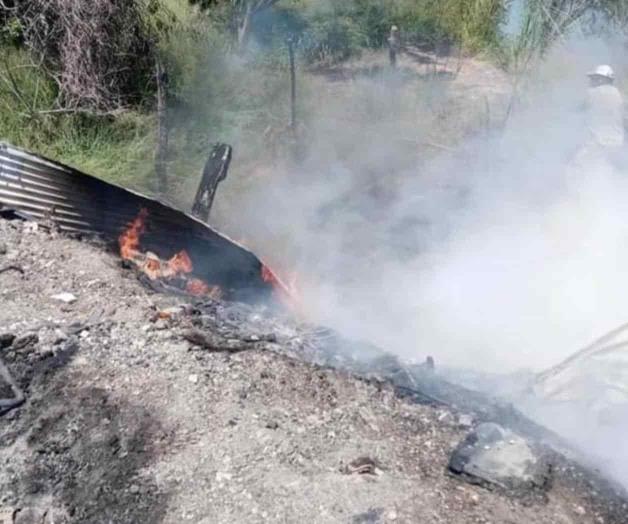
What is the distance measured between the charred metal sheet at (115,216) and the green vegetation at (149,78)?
1864 mm

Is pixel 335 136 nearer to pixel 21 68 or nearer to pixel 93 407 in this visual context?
pixel 21 68

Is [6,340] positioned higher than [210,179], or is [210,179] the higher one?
[210,179]

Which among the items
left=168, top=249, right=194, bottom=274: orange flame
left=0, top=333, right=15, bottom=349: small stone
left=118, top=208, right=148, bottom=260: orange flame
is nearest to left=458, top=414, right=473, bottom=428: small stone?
left=0, top=333, right=15, bottom=349: small stone

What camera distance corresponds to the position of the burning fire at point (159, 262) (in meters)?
5.54

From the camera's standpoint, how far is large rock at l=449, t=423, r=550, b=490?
318cm

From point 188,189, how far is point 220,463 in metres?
4.79

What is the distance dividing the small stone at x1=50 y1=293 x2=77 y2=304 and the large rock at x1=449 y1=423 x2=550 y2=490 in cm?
267

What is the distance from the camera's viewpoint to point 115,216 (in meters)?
5.65

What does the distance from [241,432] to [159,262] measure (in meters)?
2.42

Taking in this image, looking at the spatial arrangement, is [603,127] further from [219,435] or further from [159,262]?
[219,435]

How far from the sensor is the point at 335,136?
29.4 ft

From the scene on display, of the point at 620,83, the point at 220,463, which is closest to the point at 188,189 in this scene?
Result: the point at 220,463

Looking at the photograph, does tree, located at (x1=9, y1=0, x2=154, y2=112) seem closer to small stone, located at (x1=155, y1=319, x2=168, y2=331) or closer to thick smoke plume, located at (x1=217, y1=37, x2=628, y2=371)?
thick smoke plume, located at (x1=217, y1=37, x2=628, y2=371)

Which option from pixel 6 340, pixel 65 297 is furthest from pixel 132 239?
pixel 6 340
